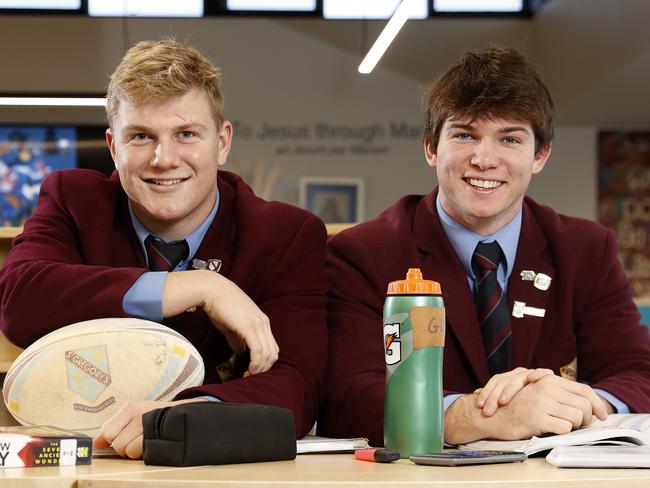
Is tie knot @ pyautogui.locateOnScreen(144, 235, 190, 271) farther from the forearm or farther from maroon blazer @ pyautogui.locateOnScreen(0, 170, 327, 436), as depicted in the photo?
the forearm

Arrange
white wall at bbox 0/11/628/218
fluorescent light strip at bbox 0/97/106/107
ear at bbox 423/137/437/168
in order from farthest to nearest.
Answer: white wall at bbox 0/11/628/218 → fluorescent light strip at bbox 0/97/106/107 → ear at bbox 423/137/437/168

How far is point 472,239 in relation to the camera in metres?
2.48

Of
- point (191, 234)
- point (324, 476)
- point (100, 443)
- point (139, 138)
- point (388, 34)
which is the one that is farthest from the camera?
point (388, 34)

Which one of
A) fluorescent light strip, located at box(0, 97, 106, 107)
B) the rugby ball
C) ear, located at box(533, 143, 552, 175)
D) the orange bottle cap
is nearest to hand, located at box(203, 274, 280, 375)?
the rugby ball

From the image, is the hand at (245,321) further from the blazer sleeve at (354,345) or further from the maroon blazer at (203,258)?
the blazer sleeve at (354,345)

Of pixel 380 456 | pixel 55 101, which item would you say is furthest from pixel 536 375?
pixel 55 101

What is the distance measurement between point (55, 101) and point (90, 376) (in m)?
6.79

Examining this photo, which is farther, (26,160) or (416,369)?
(26,160)

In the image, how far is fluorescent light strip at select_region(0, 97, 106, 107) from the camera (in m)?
8.23

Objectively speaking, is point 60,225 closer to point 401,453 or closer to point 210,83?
point 210,83

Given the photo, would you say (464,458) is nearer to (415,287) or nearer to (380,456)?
(380,456)

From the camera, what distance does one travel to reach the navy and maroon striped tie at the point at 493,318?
92.7 inches

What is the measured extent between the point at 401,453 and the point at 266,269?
2.68 feet

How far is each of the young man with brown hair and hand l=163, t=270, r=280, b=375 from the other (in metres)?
0.24
